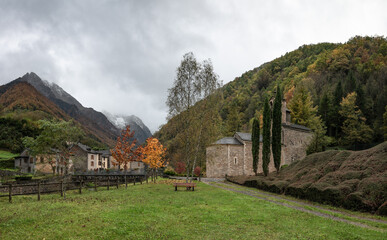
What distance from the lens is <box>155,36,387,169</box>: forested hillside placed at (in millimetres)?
48000

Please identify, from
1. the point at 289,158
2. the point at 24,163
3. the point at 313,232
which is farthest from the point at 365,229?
the point at 24,163

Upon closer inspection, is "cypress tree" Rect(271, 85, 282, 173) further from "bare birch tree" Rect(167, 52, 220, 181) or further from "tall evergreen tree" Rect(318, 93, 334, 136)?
"tall evergreen tree" Rect(318, 93, 334, 136)

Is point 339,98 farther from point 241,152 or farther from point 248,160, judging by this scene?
point 241,152

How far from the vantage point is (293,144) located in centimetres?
4469

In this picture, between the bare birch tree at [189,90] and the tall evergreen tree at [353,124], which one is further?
the tall evergreen tree at [353,124]

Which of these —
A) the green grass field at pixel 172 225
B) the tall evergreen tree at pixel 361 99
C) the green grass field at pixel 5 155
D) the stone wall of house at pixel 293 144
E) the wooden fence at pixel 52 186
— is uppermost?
the tall evergreen tree at pixel 361 99

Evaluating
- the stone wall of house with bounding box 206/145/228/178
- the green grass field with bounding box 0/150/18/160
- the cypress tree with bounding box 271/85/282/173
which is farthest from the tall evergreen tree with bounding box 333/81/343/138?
the green grass field with bounding box 0/150/18/160

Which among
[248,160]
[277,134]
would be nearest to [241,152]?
[248,160]

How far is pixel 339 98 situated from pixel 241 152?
29049 mm

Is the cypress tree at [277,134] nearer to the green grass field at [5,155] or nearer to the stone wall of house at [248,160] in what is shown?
the stone wall of house at [248,160]

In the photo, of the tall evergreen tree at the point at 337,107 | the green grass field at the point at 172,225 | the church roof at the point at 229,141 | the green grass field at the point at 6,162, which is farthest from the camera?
the tall evergreen tree at the point at 337,107

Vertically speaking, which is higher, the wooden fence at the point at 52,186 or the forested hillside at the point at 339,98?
the forested hillside at the point at 339,98

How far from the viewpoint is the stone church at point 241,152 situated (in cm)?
4069

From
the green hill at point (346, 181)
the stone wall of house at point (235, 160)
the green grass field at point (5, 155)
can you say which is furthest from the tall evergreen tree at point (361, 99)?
the green grass field at point (5, 155)
